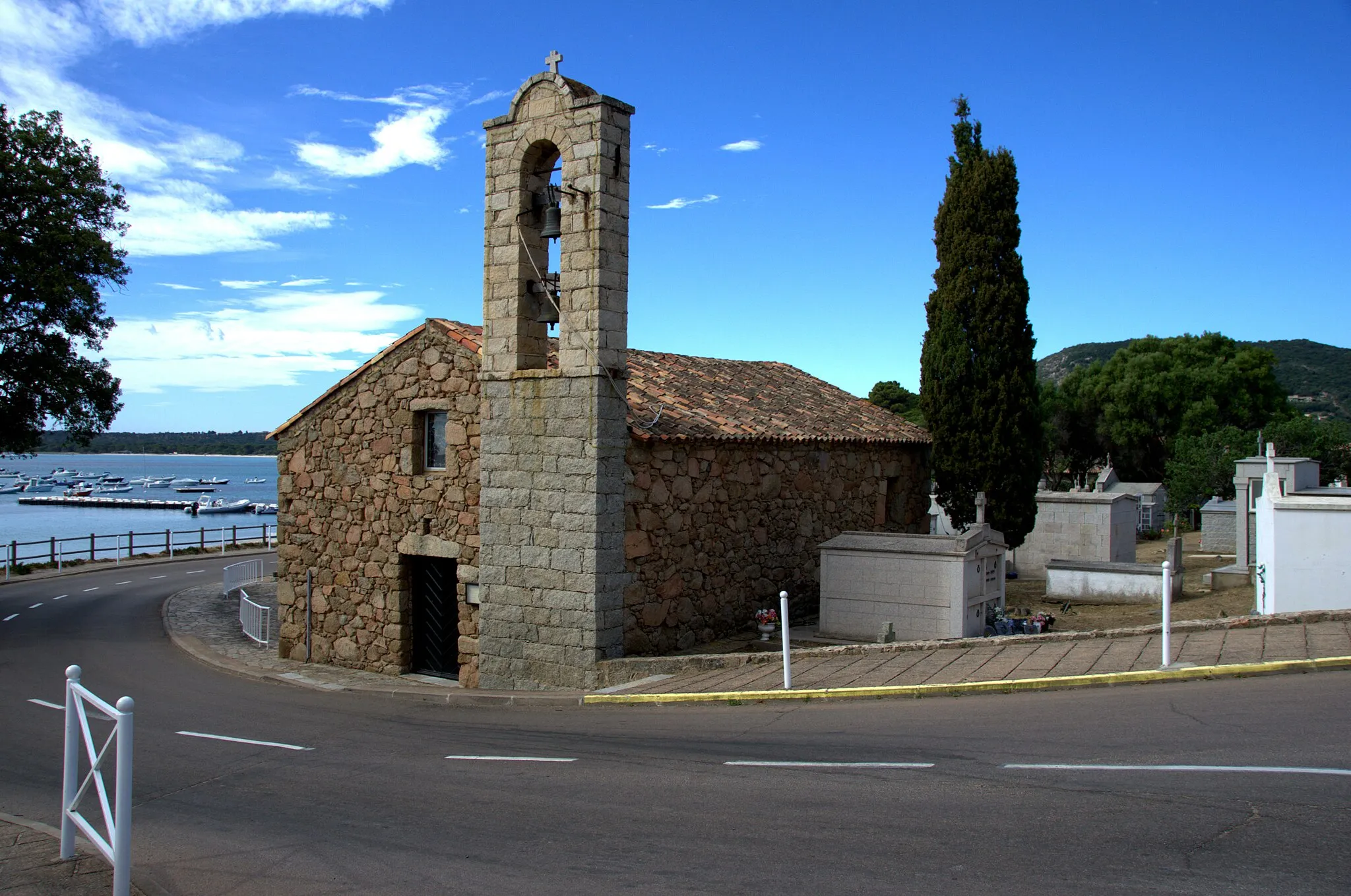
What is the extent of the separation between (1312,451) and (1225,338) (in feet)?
78.8

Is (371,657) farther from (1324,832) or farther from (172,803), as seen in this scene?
(1324,832)

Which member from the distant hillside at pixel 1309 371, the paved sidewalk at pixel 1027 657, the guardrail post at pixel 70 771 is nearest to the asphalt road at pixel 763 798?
the guardrail post at pixel 70 771

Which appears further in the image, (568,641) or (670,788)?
(568,641)

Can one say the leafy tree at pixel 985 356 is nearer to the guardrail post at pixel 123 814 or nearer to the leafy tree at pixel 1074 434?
the guardrail post at pixel 123 814

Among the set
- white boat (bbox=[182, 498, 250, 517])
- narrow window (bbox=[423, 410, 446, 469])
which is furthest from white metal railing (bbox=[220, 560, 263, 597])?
white boat (bbox=[182, 498, 250, 517])

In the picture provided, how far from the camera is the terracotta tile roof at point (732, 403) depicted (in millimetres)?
14008

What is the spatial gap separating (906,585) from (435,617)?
7.32 m

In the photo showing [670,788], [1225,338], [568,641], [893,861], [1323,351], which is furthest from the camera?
[1323,351]

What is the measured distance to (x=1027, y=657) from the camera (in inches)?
422

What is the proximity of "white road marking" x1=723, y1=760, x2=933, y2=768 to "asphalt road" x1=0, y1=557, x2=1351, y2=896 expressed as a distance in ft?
0.20

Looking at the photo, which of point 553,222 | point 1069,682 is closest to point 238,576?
point 553,222

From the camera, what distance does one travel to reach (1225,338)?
59625 millimetres

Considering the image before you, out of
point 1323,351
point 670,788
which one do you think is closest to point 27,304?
point 670,788

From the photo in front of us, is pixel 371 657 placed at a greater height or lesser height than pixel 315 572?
lesser
